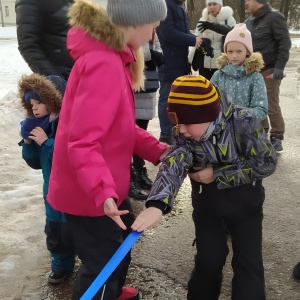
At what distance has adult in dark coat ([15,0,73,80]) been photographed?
2.82 metres

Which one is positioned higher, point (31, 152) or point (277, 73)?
point (31, 152)

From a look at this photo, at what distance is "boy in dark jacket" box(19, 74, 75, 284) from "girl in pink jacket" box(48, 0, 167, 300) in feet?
1.68

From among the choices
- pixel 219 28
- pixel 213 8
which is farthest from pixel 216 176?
pixel 213 8

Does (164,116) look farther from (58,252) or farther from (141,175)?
(58,252)

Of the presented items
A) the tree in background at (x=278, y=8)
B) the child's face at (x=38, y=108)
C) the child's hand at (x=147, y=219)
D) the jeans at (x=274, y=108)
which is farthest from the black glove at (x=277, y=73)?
the tree in background at (x=278, y=8)

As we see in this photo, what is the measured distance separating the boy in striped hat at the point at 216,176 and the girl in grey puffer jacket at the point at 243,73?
120 cm

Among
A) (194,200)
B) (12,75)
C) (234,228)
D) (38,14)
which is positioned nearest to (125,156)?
(194,200)

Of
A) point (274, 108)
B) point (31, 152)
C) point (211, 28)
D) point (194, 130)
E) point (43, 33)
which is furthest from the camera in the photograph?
point (211, 28)

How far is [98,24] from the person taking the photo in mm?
1898

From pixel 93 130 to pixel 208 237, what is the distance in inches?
36.8

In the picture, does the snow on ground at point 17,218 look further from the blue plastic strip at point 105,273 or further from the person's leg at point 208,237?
the blue plastic strip at point 105,273

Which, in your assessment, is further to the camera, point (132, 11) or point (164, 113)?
point (164, 113)

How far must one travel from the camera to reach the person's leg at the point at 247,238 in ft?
7.45

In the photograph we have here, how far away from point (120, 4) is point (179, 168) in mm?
776
